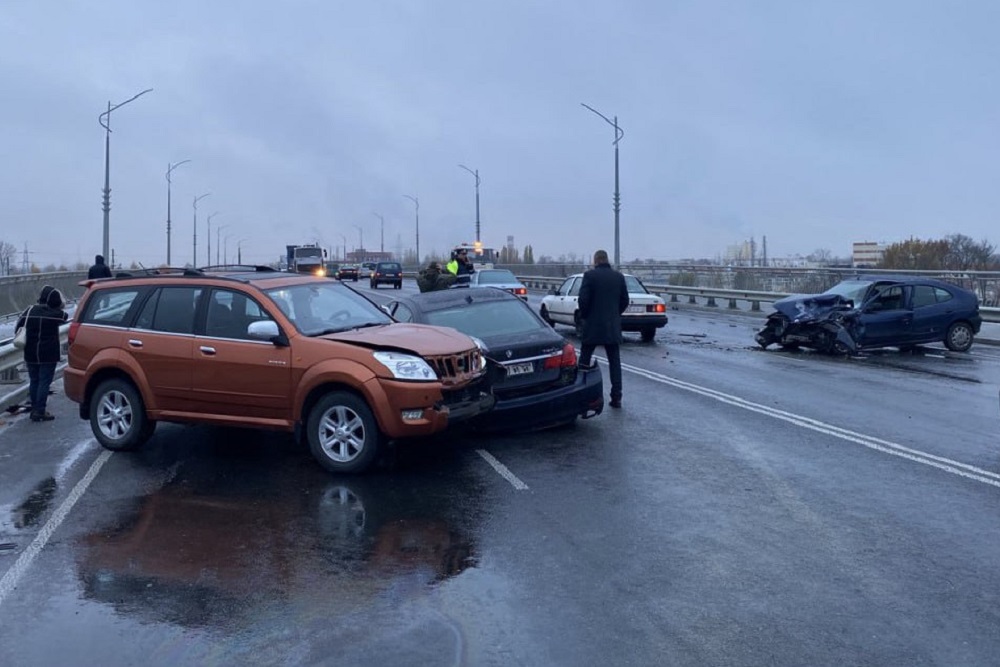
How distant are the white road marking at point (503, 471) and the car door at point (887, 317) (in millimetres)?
12141

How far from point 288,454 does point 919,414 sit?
7369 millimetres

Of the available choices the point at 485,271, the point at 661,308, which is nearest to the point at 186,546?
the point at 661,308

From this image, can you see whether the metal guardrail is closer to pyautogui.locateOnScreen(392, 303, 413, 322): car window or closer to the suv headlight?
pyautogui.locateOnScreen(392, 303, 413, 322): car window

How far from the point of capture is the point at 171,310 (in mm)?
9844

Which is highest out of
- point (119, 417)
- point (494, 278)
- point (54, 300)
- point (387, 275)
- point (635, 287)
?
point (387, 275)

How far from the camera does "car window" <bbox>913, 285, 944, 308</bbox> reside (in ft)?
66.7

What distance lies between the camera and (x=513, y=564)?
6379mm

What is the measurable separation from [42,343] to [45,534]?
5403mm

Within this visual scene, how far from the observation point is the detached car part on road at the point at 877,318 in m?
19.7

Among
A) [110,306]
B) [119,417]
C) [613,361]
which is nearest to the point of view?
[119,417]

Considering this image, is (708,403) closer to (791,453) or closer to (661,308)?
(791,453)

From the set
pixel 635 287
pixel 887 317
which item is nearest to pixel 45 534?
pixel 887 317

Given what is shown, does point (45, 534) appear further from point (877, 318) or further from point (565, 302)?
point (565, 302)

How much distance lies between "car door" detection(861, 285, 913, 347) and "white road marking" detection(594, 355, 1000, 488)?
6554 millimetres
